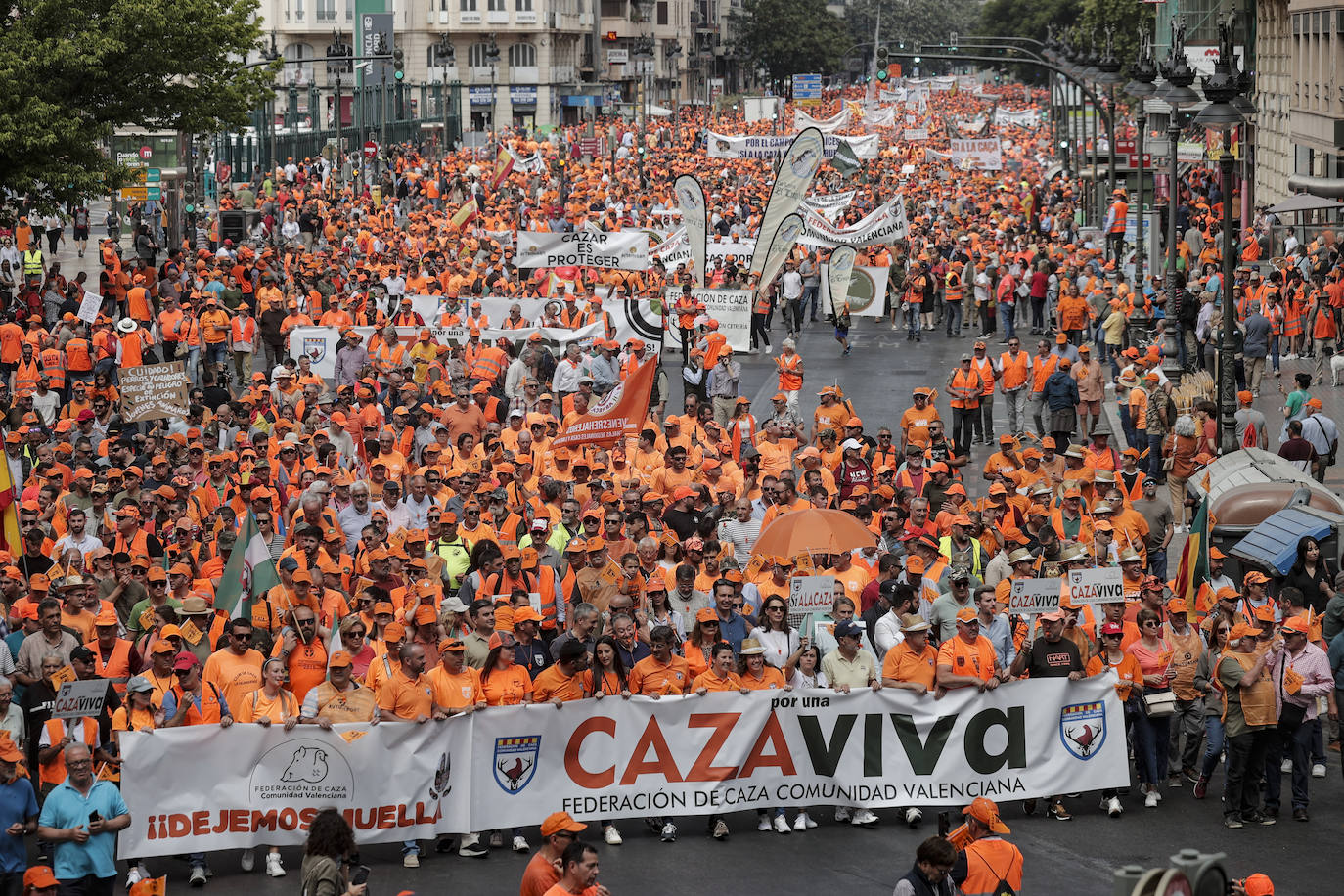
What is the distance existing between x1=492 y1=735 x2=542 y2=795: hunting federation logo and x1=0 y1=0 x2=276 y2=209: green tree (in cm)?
2035

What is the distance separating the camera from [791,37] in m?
155

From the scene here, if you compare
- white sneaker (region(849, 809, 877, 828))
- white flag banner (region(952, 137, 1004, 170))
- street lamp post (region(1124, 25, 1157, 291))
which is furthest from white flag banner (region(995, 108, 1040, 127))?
white sneaker (region(849, 809, 877, 828))

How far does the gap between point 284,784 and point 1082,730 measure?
4820 millimetres

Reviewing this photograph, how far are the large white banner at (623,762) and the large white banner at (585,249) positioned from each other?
59.2 ft

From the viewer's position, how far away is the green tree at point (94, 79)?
97.1 feet

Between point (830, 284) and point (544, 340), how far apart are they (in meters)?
6.21

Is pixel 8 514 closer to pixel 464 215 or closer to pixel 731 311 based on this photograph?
pixel 731 311

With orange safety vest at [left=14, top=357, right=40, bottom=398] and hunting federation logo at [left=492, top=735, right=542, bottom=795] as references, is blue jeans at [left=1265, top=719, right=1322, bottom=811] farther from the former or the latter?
orange safety vest at [left=14, top=357, right=40, bottom=398]

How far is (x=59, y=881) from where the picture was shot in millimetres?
9641

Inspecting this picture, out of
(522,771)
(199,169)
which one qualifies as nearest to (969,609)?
(522,771)

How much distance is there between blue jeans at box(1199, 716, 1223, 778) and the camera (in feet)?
40.4

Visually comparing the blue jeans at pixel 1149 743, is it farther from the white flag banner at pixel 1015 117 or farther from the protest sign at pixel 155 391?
the white flag banner at pixel 1015 117

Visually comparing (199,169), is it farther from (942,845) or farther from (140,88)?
(942,845)

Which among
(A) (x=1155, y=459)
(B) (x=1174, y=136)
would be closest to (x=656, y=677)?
→ (A) (x=1155, y=459)
